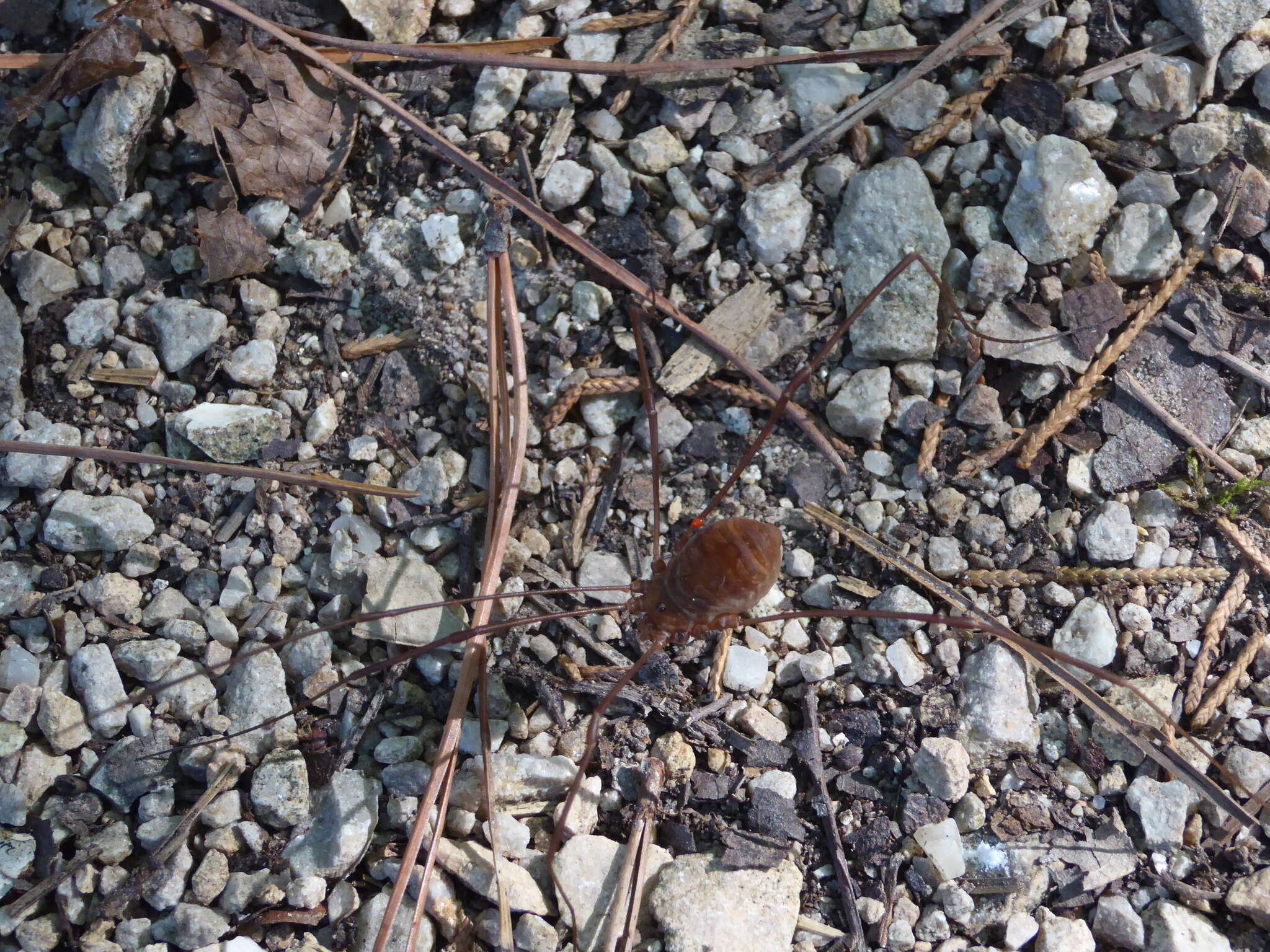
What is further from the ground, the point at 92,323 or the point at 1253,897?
the point at 92,323

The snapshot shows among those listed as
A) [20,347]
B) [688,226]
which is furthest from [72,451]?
[688,226]

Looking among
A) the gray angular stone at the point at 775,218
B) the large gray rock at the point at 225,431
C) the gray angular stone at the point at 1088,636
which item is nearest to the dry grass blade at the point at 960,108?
the gray angular stone at the point at 775,218

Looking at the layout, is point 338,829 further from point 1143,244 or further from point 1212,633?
point 1143,244

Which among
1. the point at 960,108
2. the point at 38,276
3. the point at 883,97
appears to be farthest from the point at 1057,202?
the point at 38,276

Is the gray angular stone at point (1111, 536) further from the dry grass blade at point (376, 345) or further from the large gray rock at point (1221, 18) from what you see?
the dry grass blade at point (376, 345)

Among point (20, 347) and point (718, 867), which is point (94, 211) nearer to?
point (20, 347)

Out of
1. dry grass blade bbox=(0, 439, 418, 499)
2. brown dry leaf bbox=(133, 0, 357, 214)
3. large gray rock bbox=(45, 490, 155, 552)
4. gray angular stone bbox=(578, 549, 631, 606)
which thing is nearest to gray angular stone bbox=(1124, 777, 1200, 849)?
gray angular stone bbox=(578, 549, 631, 606)

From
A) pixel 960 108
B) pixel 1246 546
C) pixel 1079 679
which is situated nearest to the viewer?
pixel 1079 679
